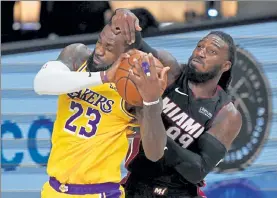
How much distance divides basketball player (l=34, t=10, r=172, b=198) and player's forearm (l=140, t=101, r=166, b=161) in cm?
6

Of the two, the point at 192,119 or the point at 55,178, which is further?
the point at 192,119

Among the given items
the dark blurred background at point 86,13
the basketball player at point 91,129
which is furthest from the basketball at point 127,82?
the dark blurred background at point 86,13

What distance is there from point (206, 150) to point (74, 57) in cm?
90

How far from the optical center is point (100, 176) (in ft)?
13.6

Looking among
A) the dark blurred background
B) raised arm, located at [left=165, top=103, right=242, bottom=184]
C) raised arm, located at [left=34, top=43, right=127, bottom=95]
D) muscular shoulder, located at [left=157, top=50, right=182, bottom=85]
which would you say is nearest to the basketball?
raised arm, located at [left=34, top=43, right=127, bottom=95]

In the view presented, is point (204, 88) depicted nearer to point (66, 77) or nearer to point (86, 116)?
point (86, 116)

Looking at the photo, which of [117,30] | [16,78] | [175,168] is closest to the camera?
[117,30]

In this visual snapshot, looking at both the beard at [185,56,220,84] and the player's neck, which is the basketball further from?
the player's neck

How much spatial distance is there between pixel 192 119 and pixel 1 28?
220 centimetres

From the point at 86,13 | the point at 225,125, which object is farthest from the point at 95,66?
the point at 86,13

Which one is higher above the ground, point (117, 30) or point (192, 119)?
point (117, 30)

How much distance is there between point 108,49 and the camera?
4.09 metres

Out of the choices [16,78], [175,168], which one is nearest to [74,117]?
[175,168]

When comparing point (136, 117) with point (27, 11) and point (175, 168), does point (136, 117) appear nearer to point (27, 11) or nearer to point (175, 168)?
point (175, 168)
